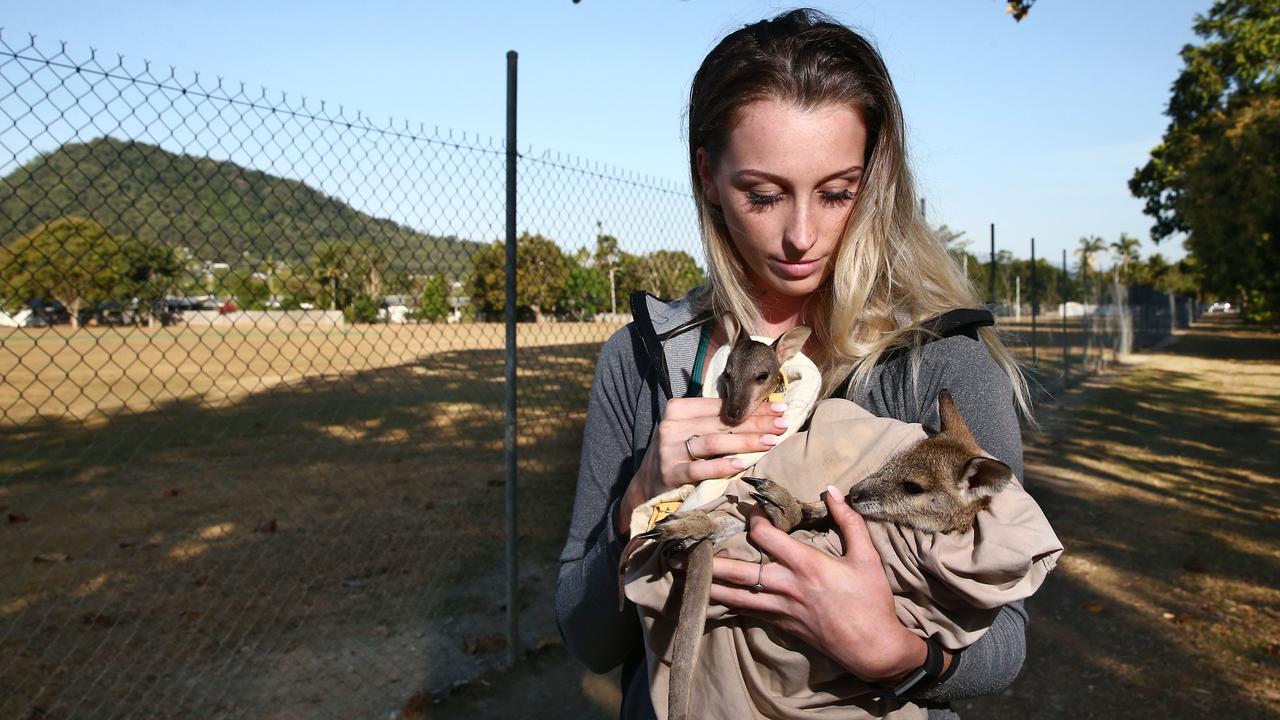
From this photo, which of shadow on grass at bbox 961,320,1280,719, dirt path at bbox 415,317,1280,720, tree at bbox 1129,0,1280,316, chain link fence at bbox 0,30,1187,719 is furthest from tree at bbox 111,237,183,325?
tree at bbox 1129,0,1280,316

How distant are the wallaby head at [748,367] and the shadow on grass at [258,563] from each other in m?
3.51

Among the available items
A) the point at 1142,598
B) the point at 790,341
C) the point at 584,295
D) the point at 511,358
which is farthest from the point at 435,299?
the point at 1142,598

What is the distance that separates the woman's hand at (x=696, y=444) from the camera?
1575 millimetres

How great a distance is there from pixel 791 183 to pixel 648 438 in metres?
0.68

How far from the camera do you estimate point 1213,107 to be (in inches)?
1118

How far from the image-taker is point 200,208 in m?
4.68

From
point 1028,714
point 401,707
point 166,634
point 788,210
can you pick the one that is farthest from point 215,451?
point 788,210

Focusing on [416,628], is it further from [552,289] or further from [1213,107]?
[1213,107]

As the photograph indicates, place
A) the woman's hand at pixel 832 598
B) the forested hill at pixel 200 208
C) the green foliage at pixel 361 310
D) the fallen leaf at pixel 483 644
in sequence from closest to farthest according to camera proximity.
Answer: the woman's hand at pixel 832 598, the forested hill at pixel 200 208, the fallen leaf at pixel 483 644, the green foliage at pixel 361 310

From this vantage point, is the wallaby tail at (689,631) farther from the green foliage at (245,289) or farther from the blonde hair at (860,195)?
the green foliage at (245,289)

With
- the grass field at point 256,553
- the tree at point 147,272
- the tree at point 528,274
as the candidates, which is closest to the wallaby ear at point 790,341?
the grass field at point 256,553

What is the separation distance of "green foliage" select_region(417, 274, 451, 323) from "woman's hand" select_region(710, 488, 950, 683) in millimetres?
5770

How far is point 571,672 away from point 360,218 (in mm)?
3299

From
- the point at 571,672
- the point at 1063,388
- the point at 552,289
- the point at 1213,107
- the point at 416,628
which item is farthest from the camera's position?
the point at 1213,107
